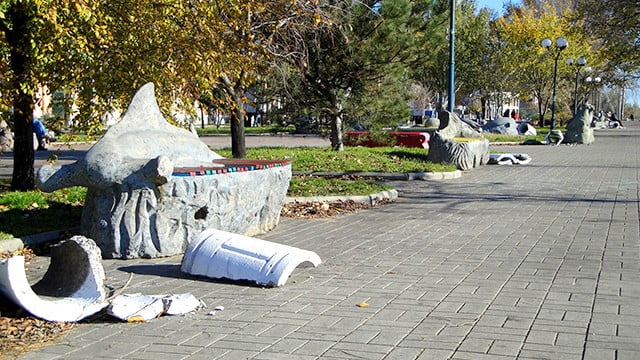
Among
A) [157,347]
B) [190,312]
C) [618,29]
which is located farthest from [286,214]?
[618,29]

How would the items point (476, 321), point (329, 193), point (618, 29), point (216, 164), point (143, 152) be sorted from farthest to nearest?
point (618, 29), point (329, 193), point (216, 164), point (143, 152), point (476, 321)

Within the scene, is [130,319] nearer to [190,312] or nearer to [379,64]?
[190,312]

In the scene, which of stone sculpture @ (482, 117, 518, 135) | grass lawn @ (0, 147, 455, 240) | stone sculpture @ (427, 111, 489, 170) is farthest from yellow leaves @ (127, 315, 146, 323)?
stone sculpture @ (482, 117, 518, 135)

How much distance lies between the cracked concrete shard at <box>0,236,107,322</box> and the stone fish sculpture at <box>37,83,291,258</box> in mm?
1222

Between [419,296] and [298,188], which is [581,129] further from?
[419,296]

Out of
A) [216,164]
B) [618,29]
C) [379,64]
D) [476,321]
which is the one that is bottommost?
[476,321]

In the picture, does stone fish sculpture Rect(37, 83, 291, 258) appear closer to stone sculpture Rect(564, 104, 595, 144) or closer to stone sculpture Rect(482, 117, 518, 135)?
stone sculpture Rect(564, 104, 595, 144)

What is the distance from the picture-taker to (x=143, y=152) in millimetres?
8203

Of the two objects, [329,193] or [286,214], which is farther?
[329,193]

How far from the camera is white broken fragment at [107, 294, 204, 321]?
5484mm

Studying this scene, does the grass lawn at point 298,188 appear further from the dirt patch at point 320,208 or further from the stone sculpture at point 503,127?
Result: the stone sculpture at point 503,127

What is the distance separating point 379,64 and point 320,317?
15705 mm

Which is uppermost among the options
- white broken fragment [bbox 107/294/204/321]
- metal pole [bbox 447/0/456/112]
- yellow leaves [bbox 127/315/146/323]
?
metal pole [bbox 447/0/456/112]

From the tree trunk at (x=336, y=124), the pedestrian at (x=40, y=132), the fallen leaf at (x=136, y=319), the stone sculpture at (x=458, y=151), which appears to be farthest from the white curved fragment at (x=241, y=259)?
the pedestrian at (x=40, y=132)
